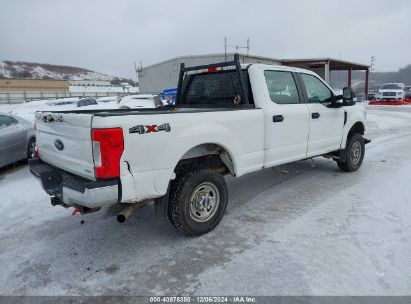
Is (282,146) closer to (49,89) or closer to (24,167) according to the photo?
(24,167)

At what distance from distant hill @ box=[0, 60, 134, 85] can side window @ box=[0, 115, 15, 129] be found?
103m

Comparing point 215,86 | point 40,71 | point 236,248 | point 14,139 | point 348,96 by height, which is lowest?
point 236,248

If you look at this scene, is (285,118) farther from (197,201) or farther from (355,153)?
(355,153)

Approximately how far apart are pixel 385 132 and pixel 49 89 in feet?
238

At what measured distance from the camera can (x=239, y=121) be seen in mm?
4113

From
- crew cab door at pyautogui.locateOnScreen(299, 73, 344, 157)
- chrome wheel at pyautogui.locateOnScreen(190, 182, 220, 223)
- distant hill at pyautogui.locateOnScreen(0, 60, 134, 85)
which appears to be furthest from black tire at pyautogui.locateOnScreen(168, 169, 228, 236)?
distant hill at pyautogui.locateOnScreen(0, 60, 134, 85)

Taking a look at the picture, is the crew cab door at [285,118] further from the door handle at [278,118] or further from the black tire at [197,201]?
the black tire at [197,201]

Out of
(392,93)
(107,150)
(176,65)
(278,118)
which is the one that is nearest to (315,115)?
(278,118)

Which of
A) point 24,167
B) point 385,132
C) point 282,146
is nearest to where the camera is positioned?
point 282,146

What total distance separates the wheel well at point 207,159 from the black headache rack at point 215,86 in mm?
758

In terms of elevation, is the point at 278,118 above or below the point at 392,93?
above

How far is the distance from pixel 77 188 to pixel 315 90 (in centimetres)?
409

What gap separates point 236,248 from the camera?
364 cm

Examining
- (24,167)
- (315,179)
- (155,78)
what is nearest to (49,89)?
(155,78)
